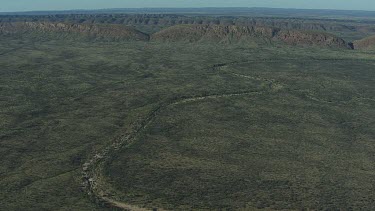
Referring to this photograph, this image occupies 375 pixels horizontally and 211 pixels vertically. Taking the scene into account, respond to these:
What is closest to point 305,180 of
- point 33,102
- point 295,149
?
point 295,149

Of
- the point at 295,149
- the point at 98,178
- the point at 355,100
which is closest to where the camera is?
the point at 98,178

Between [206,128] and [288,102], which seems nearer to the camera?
[206,128]

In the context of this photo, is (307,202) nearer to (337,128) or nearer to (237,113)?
(337,128)

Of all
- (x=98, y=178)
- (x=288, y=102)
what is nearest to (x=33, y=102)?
(x=98, y=178)

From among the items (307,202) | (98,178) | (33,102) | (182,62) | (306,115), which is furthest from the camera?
(182,62)

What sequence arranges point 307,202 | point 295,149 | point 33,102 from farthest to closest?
1. point 33,102
2. point 295,149
3. point 307,202

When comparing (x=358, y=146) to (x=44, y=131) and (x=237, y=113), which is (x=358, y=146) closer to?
(x=237, y=113)
